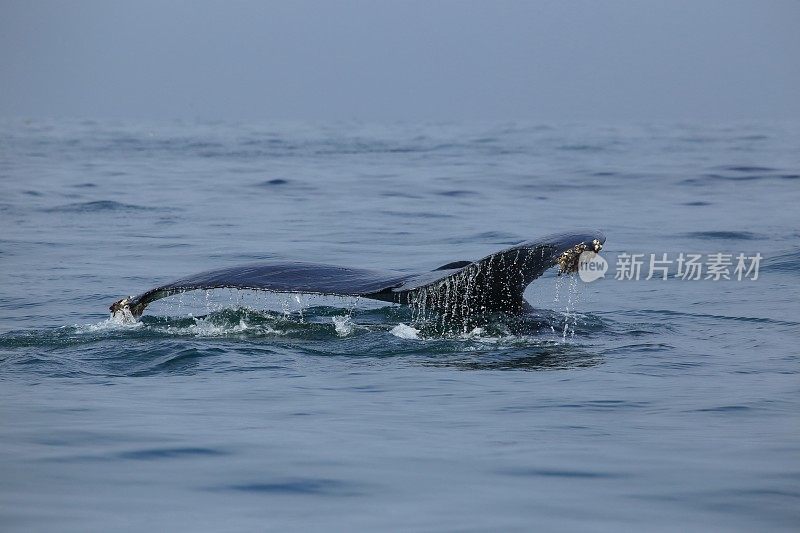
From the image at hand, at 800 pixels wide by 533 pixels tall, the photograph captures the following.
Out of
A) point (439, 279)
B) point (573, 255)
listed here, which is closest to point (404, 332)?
point (439, 279)

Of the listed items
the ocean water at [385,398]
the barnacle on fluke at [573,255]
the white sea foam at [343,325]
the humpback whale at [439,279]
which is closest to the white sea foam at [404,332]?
the ocean water at [385,398]

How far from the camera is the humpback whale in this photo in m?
7.43

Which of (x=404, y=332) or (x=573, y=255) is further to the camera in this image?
(x=404, y=332)

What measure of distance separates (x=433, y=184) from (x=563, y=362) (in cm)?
1889

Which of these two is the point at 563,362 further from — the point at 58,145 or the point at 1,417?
the point at 58,145

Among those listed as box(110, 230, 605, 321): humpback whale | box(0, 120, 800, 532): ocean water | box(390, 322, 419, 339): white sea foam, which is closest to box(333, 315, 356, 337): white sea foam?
box(0, 120, 800, 532): ocean water

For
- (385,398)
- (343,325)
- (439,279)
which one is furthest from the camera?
(343,325)

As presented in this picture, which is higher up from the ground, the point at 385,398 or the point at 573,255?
the point at 573,255

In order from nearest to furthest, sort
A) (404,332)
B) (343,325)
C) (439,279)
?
(439,279) < (404,332) < (343,325)

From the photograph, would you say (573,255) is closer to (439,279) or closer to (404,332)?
(439,279)

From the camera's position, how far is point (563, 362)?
26.4 ft

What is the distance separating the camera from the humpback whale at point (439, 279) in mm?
7426

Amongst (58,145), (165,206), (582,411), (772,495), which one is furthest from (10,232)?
(58,145)

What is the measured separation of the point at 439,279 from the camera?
25.2 ft
